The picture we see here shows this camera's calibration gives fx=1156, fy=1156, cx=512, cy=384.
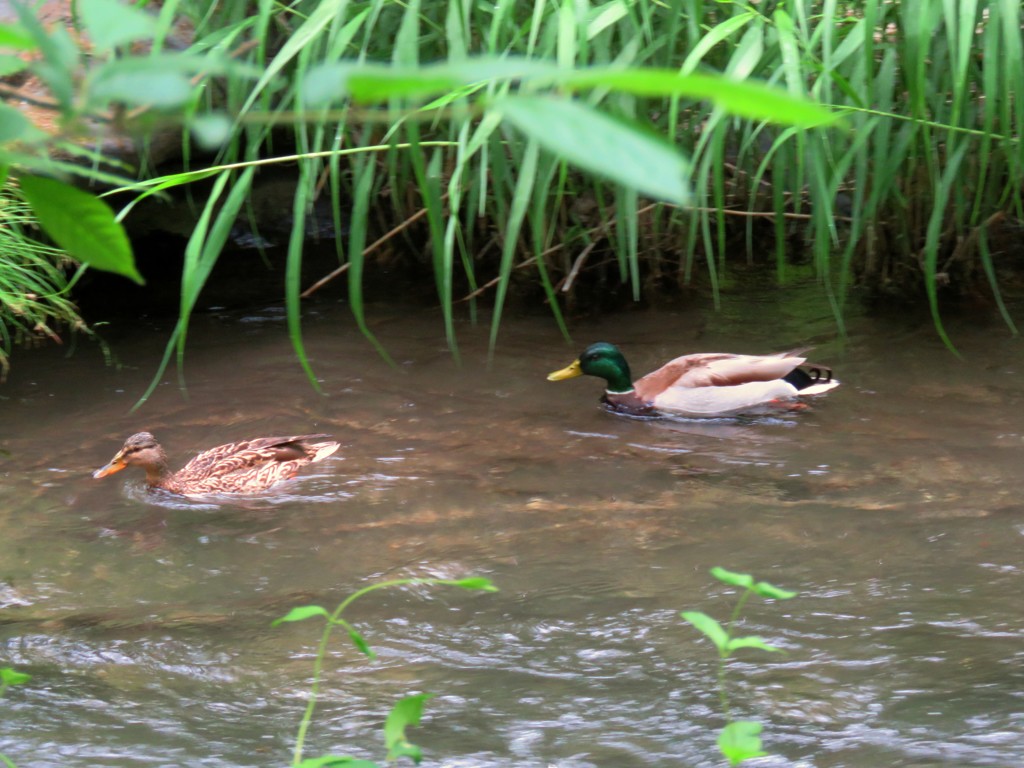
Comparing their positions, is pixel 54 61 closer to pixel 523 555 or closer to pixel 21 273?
pixel 523 555

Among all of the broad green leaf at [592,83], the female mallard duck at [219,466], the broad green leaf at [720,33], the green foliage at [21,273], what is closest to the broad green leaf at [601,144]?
the broad green leaf at [592,83]

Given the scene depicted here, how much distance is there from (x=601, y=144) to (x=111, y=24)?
278mm

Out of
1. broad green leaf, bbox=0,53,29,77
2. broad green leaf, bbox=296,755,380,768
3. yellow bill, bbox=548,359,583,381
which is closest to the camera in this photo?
broad green leaf, bbox=0,53,29,77

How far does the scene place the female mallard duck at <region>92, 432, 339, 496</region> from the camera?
4391mm

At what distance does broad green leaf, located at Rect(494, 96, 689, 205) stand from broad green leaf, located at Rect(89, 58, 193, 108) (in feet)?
0.55

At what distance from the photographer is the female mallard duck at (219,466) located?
4391mm

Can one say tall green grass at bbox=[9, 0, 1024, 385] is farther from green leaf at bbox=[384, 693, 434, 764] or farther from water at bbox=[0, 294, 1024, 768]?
green leaf at bbox=[384, 693, 434, 764]

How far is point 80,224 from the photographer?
79cm

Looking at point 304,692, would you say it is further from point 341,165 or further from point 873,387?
point 341,165

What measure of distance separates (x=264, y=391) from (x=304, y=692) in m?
2.72

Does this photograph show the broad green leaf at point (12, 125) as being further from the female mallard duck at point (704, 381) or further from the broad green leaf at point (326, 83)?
the female mallard duck at point (704, 381)

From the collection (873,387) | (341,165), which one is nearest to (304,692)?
(873,387)

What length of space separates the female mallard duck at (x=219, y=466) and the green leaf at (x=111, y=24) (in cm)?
386

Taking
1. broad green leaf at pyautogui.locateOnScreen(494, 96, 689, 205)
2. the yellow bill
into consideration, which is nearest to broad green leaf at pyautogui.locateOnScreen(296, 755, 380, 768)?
broad green leaf at pyautogui.locateOnScreen(494, 96, 689, 205)
